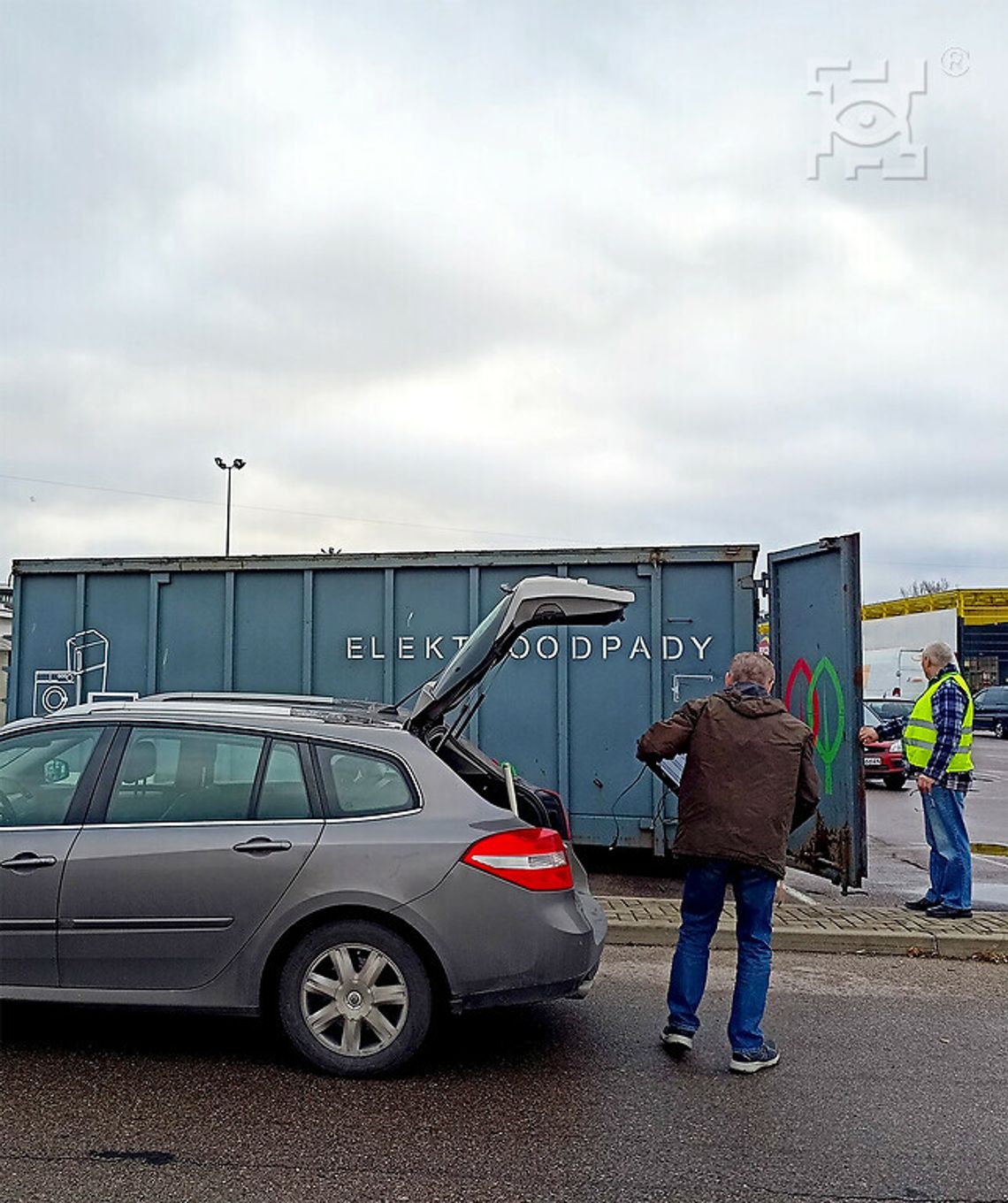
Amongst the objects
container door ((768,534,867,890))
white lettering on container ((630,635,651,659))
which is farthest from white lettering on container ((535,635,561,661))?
container door ((768,534,867,890))

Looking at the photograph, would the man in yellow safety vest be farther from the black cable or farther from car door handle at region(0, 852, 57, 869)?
car door handle at region(0, 852, 57, 869)

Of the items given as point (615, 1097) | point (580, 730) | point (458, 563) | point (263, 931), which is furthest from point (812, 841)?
point (263, 931)

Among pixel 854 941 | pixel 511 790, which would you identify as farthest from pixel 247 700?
pixel 854 941

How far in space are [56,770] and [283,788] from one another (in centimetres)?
101

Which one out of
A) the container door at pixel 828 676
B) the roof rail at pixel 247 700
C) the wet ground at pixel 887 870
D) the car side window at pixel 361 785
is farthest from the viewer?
the wet ground at pixel 887 870

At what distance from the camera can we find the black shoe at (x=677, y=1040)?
539 cm

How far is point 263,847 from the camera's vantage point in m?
5.01

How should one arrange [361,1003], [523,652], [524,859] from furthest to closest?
[523,652] < [524,859] < [361,1003]

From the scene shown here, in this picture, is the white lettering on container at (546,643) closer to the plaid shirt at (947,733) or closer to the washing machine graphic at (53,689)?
the plaid shirt at (947,733)

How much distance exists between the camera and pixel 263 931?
495 cm

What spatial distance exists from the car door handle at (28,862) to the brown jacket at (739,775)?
8.14 ft

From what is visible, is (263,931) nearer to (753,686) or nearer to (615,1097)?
(615,1097)

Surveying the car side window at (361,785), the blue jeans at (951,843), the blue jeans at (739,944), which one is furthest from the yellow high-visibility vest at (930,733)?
the car side window at (361,785)

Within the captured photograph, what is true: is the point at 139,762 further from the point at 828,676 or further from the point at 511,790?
the point at 828,676
